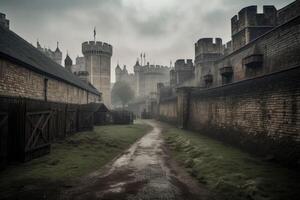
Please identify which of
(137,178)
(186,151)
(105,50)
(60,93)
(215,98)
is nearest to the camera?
(137,178)

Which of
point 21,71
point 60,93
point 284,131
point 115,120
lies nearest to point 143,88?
point 115,120

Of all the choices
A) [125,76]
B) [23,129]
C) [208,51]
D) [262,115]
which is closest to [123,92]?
[125,76]

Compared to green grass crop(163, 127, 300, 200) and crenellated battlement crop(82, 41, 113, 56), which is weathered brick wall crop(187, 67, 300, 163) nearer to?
green grass crop(163, 127, 300, 200)

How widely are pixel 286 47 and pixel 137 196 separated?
12.2 meters

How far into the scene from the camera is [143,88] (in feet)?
258

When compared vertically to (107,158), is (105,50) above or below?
above

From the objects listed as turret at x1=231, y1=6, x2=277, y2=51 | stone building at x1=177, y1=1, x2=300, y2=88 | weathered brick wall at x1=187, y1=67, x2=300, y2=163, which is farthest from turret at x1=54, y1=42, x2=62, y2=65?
weathered brick wall at x1=187, y1=67, x2=300, y2=163

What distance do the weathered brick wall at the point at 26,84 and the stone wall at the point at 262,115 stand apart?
12683 mm

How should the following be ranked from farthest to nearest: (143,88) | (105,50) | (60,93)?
(143,88) → (105,50) → (60,93)

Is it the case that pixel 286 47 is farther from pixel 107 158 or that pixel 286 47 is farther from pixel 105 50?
pixel 105 50

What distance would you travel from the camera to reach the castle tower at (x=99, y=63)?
159 ft

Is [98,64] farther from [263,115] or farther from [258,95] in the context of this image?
[263,115]

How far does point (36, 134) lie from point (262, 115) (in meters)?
10.2

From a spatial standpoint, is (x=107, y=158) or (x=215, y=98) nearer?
(x=107, y=158)
